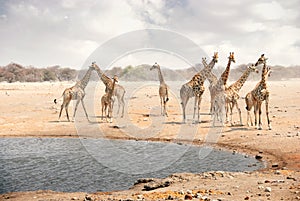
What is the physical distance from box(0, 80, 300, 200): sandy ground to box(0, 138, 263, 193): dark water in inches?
34.5

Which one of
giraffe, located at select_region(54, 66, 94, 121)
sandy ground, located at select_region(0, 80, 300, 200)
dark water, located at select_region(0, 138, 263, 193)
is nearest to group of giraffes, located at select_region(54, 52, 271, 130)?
giraffe, located at select_region(54, 66, 94, 121)

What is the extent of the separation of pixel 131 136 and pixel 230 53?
6.54 meters

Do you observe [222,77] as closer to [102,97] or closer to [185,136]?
[185,136]

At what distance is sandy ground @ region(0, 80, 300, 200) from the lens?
9211 millimetres

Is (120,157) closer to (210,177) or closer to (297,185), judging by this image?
(210,177)

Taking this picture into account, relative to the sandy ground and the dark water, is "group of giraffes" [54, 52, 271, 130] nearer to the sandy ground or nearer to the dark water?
the sandy ground

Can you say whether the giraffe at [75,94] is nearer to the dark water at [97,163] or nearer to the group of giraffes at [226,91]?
the dark water at [97,163]

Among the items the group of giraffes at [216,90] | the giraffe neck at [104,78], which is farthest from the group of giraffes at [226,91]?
the giraffe neck at [104,78]

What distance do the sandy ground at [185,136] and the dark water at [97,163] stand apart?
2.87ft

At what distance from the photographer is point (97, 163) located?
14109 millimetres

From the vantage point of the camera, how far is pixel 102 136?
20.1 metres

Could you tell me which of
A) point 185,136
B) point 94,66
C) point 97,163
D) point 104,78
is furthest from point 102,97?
point 97,163

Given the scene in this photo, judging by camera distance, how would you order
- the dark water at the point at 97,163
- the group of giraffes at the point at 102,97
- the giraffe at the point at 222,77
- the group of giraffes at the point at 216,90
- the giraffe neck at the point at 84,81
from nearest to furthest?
1. the dark water at the point at 97,163
2. the group of giraffes at the point at 216,90
3. the giraffe at the point at 222,77
4. the group of giraffes at the point at 102,97
5. the giraffe neck at the point at 84,81

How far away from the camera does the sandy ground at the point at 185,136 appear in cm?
921
